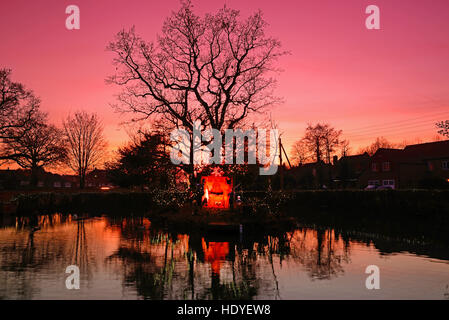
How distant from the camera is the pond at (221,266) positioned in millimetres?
9914

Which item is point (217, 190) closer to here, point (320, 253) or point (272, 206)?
point (272, 206)

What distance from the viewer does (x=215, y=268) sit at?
13102 mm

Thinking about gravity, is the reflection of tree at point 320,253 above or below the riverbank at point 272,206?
below

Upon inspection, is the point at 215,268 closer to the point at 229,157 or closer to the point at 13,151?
the point at 229,157

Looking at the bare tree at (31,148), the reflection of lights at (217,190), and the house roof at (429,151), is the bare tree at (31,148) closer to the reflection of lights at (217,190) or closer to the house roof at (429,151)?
the reflection of lights at (217,190)

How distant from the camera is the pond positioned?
9914 mm

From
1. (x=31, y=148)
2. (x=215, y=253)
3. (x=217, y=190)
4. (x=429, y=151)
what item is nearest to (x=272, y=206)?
(x=217, y=190)

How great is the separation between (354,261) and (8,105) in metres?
38.4

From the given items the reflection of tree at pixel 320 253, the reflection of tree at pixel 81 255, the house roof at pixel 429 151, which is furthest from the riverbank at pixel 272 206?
the house roof at pixel 429 151

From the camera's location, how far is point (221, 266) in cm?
1344

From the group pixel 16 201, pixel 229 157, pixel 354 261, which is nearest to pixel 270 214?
pixel 229 157

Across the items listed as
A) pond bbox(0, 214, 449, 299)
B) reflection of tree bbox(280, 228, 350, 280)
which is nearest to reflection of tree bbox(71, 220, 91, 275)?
pond bbox(0, 214, 449, 299)

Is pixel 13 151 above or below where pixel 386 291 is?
above
